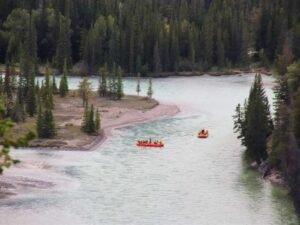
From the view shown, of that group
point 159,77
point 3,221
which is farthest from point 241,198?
point 159,77

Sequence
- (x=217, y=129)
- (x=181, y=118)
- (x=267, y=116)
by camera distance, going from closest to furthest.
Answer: (x=267, y=116), (x=217, y=129), (x=181, y=118)

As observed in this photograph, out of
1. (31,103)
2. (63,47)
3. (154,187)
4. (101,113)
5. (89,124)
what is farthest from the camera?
(63,47)

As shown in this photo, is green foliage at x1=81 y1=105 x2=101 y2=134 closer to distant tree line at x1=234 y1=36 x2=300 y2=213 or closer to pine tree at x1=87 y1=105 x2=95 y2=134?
pine tree at x1=87 y1=105 x2=95 y2=134

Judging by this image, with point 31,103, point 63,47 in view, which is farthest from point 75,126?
point 63,47

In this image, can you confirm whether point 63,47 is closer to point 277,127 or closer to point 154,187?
point 277,127

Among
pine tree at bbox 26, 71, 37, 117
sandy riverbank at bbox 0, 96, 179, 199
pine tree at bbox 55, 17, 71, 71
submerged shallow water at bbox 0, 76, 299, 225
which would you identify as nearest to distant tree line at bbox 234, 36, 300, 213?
submerged shallow water at bbox 0, 76, 299, 225

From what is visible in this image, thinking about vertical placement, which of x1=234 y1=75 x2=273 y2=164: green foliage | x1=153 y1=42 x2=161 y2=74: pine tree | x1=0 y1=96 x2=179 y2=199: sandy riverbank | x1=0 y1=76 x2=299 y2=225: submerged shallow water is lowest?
x1=0 y1=76 x2=299 y2=225: submerged shallow water

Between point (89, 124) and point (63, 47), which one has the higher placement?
point (63, 47)

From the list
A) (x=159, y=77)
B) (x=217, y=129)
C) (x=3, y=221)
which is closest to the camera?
(x=3, y=221)

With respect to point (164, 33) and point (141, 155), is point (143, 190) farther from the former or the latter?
point (164, 33)
